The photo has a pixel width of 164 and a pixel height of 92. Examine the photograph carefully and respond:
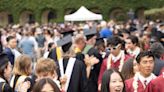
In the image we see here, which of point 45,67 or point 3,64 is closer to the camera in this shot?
point 45,67

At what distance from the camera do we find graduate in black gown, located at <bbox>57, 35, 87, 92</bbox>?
823 cm

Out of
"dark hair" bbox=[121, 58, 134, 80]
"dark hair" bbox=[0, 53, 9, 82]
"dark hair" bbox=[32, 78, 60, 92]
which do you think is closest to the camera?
"dark hair" bbox=[32, 78, 60, 92]

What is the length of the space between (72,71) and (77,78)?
0.46ft

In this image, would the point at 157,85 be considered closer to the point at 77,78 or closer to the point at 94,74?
the point at 77,78

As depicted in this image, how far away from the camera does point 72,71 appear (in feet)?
27.2

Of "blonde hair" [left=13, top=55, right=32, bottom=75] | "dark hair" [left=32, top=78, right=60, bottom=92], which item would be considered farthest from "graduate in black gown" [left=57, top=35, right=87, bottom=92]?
"dark hair" [left=32, top=78, right=60, bottom=92]

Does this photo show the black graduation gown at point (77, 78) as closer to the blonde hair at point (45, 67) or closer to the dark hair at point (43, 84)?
the blonde hair at point (45, 67)

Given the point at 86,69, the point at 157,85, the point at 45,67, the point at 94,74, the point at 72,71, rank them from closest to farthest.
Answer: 1. the point at 157,85
2. the point at 45,67
3. the point at 72,71
4. the point at 86,69
5. the point at 94,74

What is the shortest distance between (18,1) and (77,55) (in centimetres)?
4576

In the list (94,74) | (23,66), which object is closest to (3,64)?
(23,66)

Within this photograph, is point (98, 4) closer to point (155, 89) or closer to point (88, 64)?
point (88, 64)

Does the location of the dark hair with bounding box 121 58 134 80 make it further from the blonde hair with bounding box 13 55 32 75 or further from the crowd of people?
the blonde hair with bounding box 13 55 32 75

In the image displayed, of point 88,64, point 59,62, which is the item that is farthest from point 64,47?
point 88,64

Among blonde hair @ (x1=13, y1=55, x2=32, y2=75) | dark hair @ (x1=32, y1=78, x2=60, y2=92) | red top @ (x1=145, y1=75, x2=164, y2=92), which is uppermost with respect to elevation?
blonde hair @ (x1=13, y1=55, x2=32, y2=75)
